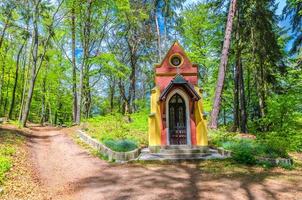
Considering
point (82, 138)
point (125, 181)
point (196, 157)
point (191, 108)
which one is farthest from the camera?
point (82, 138)

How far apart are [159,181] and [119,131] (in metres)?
9.18

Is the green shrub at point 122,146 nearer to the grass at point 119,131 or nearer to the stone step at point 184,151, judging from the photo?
the grass at point 119,131

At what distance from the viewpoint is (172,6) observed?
30.3 meters

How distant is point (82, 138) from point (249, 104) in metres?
20.3

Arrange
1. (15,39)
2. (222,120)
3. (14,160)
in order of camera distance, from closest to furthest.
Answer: (14,160) → (15,39) → (222,120)

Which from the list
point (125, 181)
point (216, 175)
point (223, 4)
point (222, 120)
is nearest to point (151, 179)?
point (125, 181)

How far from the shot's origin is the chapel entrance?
49.3 ft

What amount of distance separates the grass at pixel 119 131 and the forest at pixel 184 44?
280cm

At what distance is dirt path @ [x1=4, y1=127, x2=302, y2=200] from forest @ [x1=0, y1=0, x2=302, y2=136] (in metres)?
5.88

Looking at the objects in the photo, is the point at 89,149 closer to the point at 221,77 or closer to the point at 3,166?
the point at 3,166

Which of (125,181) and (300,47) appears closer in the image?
(125,181)

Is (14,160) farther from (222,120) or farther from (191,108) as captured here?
(222,120)

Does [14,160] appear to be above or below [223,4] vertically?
below

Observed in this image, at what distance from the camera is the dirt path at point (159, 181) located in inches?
317
